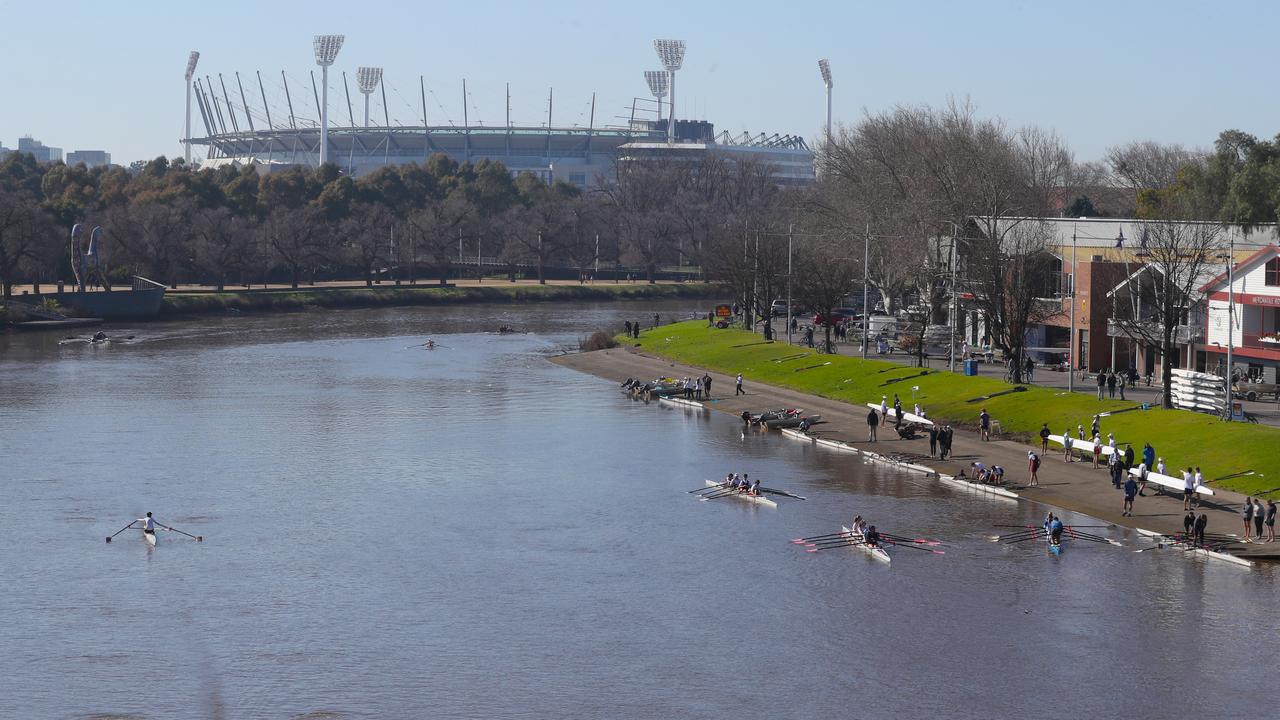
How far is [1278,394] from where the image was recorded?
62.8 metres

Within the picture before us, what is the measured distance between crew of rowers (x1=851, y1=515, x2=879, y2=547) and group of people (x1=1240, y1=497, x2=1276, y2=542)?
1079cm

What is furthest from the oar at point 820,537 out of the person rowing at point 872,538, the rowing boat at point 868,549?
the person rowing at point 872,538

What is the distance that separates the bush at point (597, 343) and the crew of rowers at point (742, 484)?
180 ft

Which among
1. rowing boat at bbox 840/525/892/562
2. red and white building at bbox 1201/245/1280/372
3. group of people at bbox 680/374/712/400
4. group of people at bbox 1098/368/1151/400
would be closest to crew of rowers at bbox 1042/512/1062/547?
rowing boat at bbox 840/525/892/562

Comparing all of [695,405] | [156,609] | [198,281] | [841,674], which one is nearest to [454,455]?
[695,405]

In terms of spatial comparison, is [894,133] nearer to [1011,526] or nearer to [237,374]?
[237,374]

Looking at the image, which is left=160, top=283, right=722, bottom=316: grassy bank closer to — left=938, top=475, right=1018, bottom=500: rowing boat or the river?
the river

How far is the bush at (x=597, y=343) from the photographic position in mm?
111188

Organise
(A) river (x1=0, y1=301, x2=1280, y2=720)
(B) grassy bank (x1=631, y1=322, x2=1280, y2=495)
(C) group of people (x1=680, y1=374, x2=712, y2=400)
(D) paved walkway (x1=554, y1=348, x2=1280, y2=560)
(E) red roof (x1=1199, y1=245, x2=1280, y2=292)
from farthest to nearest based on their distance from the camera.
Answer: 1. (C) group of people (x1=680, y1=374, x2=712, y2=400)
2. (E) red roof (x1=1199, y1=245, x2=1280, y2=292)
3. (B) grassy bank (x1=631, y1=322, x2=1280, y2=495)
4. (D) paved walkway (x1=554, y1=348, x2=1280, y2=560)
5. (A) river (x1=0, y1=301, x2=1280, y2=720)

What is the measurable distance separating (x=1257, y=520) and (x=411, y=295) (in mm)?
130078

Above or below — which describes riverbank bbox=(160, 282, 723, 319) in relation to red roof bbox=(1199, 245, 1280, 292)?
below

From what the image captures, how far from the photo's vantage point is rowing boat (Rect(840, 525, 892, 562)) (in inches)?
1765

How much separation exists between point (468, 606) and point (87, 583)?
1097 cm

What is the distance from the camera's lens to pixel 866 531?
151ft
